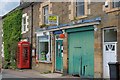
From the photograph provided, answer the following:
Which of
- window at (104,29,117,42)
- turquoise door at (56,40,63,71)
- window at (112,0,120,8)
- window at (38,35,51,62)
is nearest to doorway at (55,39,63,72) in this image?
turquoise door at (56,40,63,71)

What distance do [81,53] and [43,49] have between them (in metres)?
6.20

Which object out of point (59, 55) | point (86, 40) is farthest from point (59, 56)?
point (86, 40)

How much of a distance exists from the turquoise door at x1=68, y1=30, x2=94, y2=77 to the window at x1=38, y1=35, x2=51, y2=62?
3465 mm

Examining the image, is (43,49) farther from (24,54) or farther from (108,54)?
(108,54)

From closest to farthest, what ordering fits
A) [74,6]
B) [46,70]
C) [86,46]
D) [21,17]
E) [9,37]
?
[86,46], [74,6], [46,70], [21,17], [9,37]

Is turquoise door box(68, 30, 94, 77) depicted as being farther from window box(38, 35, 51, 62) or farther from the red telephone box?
the red telephone box

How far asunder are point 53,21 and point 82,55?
385cm

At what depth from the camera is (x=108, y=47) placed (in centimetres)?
1554

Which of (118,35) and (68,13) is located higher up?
(68,13)

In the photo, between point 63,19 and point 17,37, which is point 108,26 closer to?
point 63,19

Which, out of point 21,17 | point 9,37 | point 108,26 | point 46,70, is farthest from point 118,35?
point 9,37

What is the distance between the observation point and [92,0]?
54.4 ft

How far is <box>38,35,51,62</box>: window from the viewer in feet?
73.1

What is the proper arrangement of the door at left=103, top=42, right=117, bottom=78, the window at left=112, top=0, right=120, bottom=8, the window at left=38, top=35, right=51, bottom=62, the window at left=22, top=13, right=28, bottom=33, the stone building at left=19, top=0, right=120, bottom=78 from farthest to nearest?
1. the window at left=22, top=13, right=28, bottom=33
2. the window at left=38, top=35, right=51, bottom=62
3. the stone building at left=19, top=0, right=120, bottom=78
4. the door at left=103, top=42, right=117, bottom=78
5. the window at left=112, top=0, right=120, bottom=8
